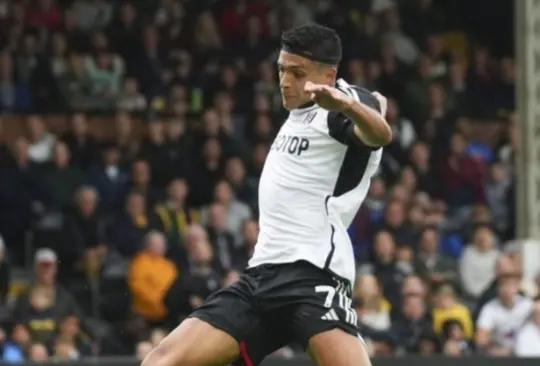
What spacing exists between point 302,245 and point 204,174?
26.8ft

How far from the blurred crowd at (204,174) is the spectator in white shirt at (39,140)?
27 millimetres

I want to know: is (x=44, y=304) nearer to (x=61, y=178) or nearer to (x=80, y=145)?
(x=61, y=178)

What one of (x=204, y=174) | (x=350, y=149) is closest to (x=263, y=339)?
(x=350, y=149)

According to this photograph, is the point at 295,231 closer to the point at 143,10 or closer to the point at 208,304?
the point at 208,304

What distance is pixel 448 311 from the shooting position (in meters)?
13.1

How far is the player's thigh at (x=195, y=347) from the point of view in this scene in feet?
21.5

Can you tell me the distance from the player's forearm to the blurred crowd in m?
5.70

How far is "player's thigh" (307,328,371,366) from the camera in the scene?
21.2 feet

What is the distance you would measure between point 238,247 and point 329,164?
7180mm

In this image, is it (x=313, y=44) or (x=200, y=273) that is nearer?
(x=313, y=44)

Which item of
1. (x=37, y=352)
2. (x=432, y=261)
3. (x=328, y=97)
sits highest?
(x=328, y=97)

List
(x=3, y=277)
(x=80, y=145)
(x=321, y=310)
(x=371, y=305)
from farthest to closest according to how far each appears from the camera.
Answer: (x=80, y=145), (x=3, y=277), (x=371, y=305), (x=321, y=310)

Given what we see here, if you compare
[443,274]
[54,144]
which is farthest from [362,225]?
[54,144]

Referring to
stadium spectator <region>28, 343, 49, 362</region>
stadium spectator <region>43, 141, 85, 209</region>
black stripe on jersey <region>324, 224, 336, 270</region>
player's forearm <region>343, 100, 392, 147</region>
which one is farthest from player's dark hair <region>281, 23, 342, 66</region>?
stadium spectator <region>43, 141, 85, 209</region>
